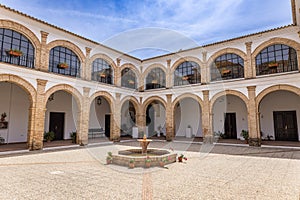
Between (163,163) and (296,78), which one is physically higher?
(296,78)

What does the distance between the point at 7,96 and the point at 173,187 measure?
12.9 m

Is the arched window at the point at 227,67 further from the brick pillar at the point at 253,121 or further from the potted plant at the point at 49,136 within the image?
the potted plant at the point at 49,136

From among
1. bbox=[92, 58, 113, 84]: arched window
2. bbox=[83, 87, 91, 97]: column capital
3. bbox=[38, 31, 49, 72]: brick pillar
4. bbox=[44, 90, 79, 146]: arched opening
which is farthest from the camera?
bbox=[44, 90, 79, 146]: arched opening

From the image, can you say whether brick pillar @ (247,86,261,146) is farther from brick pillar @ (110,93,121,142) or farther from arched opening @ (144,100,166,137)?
brick pillar @ (110,93,121,142)

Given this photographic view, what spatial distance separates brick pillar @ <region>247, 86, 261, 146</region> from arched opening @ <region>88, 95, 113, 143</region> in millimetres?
10682

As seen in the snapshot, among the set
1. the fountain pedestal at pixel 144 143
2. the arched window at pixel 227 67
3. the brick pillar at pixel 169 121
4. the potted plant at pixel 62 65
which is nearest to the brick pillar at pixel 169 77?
the brick pillar at pixel 169 121

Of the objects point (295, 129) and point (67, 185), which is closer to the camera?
point (67, 185)

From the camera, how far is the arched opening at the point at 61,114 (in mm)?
14781

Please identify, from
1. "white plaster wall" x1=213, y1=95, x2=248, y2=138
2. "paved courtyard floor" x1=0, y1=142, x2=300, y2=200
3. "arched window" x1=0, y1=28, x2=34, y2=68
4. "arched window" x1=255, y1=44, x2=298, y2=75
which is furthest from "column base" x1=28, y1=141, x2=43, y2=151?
"arched window" x1=255, y1=44, x2=298, y2=75

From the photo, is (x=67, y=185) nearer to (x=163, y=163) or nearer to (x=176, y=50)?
(x=163, y=163)

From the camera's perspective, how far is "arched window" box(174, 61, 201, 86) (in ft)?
49.7

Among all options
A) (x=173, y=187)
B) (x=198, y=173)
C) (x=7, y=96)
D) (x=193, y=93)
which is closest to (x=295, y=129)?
(x=193, y=93)

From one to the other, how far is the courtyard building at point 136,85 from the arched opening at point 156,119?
749 mm

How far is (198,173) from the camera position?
6.25m
